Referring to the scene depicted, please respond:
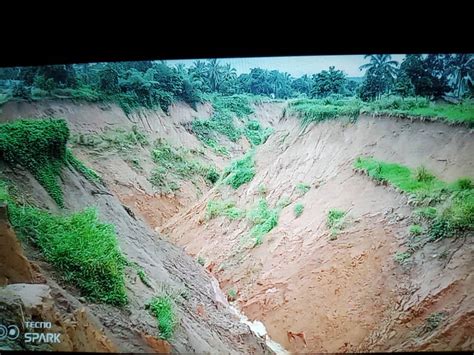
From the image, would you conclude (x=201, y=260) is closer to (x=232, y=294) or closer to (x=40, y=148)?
(x=232, y=294)

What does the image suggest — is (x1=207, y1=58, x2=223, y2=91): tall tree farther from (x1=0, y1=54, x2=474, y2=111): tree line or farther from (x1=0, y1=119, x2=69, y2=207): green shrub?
(x1=0, y1=119, x2=69, y2=207): green shrub

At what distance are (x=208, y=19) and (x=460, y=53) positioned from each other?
2.23m

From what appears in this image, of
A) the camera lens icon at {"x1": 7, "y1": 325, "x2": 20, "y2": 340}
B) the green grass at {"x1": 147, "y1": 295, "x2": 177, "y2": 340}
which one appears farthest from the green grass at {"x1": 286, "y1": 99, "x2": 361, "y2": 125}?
the camera lens icon at {"x1": 7, "y1": 325, "x2": 20, "y2": 340}

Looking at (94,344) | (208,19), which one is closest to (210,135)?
(208,19)

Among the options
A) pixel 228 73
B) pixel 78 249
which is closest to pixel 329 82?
pixel 228 73

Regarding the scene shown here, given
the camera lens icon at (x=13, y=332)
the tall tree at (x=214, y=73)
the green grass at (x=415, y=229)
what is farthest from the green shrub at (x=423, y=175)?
the camera lens icon at (x=13, y=332)

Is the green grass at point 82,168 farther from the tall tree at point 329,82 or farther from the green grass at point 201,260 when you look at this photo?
the tall tree at point 329,82

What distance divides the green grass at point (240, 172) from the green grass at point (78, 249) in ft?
4.91

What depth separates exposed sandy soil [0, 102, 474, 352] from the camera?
3598 mm

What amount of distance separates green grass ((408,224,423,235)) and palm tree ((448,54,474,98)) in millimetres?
1320

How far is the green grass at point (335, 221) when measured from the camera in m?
4.12

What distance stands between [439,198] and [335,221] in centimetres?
96

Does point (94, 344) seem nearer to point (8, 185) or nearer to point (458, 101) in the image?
point (8, 185)

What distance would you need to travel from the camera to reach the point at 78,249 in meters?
3.56
